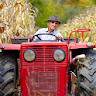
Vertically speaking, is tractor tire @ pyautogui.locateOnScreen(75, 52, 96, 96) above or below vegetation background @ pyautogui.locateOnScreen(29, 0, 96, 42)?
below

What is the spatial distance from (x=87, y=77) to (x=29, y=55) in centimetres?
103

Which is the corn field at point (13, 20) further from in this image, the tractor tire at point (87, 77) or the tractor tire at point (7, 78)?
the tractor tire at point (87, 77)

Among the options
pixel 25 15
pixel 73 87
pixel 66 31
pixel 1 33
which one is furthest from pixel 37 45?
pixel 66 31

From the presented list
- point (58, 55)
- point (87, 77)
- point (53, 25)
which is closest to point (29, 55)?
point (58, 55)

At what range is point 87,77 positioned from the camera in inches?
131

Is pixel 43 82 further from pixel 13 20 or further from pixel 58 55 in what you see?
pixel 13 20

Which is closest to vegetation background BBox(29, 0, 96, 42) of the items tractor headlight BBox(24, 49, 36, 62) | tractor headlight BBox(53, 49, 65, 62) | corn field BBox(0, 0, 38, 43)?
corn field BBox(0, 0, 38, 43)

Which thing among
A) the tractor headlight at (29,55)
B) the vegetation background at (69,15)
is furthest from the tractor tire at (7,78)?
the vegetation background at (69,15)

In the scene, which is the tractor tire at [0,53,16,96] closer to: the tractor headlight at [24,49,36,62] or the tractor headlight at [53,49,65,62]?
the tractor headlight at [24,49,36,62]

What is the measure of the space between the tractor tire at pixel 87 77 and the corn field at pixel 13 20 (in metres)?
3.60

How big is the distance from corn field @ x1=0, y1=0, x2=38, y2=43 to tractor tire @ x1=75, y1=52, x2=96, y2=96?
11.8 feet

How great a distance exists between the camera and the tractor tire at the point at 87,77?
3.28 meters

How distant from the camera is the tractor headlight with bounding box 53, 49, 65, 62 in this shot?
10.1 ft

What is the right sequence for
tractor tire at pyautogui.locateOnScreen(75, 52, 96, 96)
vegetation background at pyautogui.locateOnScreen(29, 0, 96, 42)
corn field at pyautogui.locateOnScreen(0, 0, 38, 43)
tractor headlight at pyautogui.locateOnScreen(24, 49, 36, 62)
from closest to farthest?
tractor headlight at pyautogui.locateOnScreen(24, 49, 36, 62) < tractor tire at pyautogui.locateOnScreen(75, 52, 96, 96) < corn field at pyautogui.locateOnScreen(0, 0, 38, 43) < vegetation background at pyautogui.locateOnScreen(29, 0, 96, 42)
